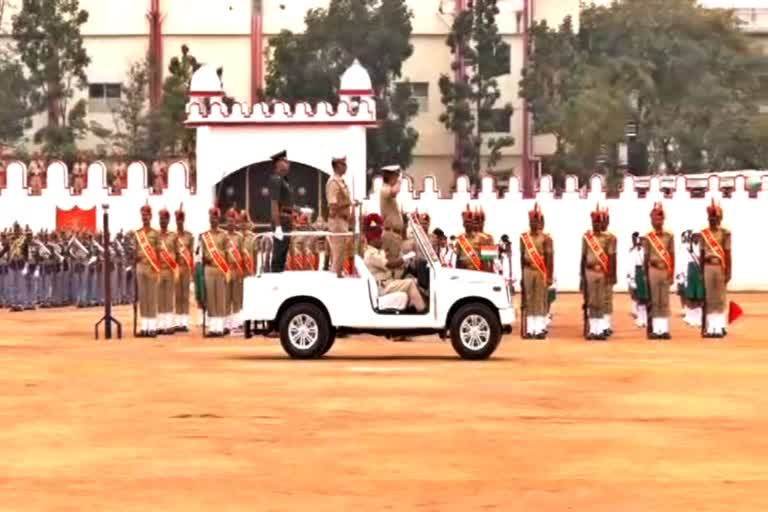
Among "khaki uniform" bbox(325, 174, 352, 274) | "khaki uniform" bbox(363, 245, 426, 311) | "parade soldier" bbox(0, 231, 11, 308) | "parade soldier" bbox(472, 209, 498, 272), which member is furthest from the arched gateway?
"khaki uniform" bbox(363, 245, 426, 311)

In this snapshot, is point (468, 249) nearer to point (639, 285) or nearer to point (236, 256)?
point (236, 256)

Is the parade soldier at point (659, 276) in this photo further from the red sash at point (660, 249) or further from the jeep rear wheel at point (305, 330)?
the jeep rear wheel at point (305, 330)

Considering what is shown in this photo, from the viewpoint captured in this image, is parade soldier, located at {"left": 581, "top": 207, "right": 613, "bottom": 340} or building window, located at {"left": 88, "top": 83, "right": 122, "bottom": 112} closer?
parade soldier, located at {"left": 581, "top": 207, "right": 613, "bottom": 340}

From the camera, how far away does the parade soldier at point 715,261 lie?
34.1 metres

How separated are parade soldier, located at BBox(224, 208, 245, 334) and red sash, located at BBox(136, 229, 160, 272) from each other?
107 cm

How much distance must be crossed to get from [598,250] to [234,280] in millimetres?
5211

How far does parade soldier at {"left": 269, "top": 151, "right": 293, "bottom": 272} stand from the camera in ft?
91.8

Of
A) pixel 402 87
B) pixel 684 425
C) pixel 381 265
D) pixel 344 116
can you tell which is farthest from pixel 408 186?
pixel 684 425

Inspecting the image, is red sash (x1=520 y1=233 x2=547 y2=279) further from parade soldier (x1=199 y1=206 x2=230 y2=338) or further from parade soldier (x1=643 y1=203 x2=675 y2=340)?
parade soldier (x1=199 y1=206 x2=230 y2=338)

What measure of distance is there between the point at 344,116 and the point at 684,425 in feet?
134

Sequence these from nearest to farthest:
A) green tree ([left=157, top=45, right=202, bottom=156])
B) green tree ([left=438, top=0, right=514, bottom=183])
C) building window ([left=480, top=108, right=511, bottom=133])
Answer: green tree ([left=157, top=45, right=202, bottom=156]) → green tree ([left=438, top=0, right=514, bottom=183]) → building window ([left=480, top=108, right=511, bottom=133])

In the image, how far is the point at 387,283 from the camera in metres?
26.8

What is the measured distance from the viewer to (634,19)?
96688 millimetres

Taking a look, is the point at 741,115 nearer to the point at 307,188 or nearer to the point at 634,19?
the point at 634,19
